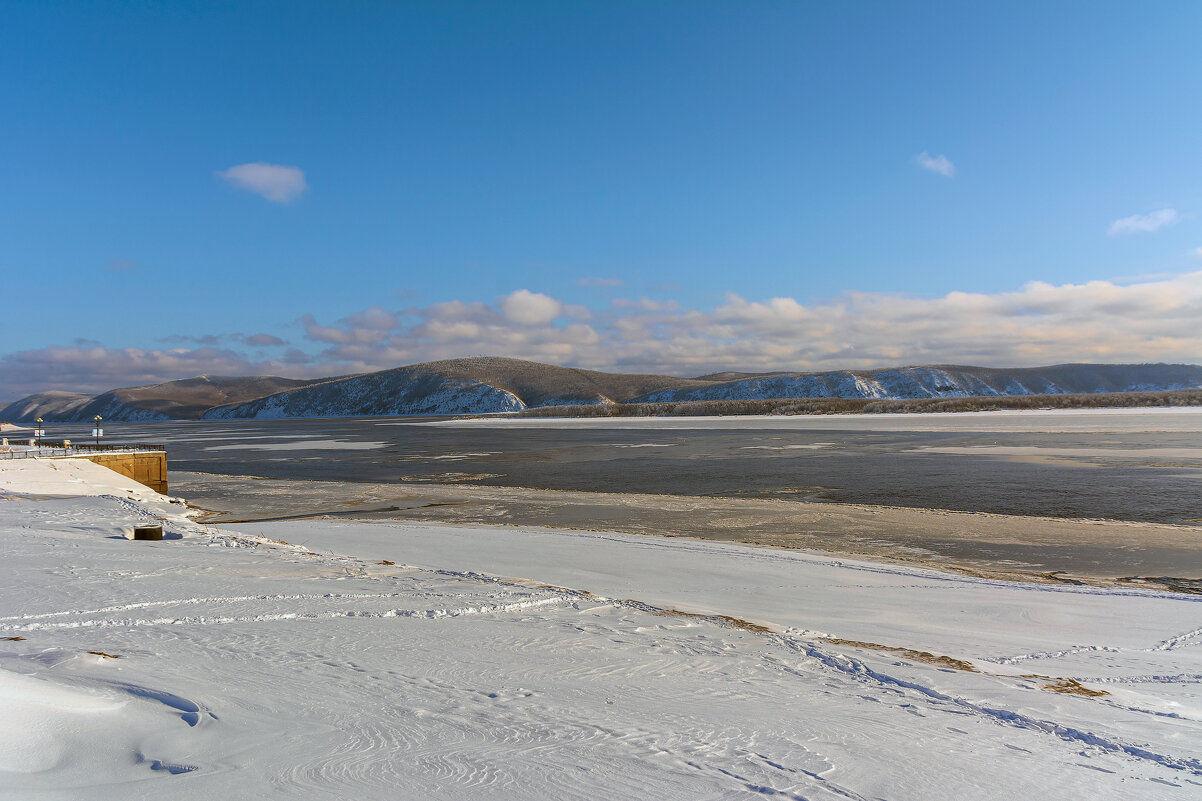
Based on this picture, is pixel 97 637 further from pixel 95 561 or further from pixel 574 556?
pixel 574 556

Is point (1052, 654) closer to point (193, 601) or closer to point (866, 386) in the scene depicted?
point (193, 601)

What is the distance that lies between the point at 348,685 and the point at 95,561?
20.4 feet

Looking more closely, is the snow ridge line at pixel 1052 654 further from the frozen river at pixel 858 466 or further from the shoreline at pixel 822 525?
the frozen river at pixel 858 466

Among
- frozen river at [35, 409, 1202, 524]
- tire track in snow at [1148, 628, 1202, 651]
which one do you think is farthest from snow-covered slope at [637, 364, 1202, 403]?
tire track in snow at [1148, 628, 1202, 651]

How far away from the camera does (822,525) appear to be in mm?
14062

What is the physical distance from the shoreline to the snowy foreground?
187 centimetres

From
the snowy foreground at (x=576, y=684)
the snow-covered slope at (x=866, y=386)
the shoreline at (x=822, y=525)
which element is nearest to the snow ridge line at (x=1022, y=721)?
A: the snowy foreground at (x=576, y=684)

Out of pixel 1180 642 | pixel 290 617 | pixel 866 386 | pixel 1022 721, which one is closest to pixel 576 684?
pixel 1022 721

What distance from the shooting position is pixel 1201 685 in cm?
509

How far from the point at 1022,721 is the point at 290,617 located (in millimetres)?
5600

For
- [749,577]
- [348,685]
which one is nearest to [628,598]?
[749,577]

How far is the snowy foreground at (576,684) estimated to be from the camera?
3.24m

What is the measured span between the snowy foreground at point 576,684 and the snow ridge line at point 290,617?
0.04m

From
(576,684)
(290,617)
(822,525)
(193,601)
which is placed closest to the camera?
(576,684)
